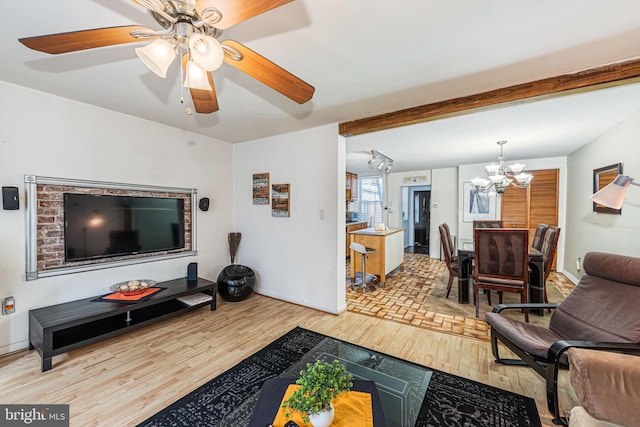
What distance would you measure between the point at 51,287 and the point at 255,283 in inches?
87.1

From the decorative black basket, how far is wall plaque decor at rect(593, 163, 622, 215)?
471 centimetres

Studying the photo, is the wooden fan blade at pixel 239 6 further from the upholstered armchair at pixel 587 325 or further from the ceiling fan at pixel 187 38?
the upholstered armchair at pixel 587 325

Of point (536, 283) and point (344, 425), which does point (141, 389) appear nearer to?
point (344, 425)

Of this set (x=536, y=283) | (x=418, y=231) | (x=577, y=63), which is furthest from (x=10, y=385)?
(x=418, y=231)

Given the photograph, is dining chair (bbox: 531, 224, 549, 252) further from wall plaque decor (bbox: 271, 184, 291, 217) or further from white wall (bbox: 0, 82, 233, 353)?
white wall (bbox: 0, 82, 233, 353)

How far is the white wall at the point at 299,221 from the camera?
3.22 meters

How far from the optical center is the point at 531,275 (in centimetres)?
323

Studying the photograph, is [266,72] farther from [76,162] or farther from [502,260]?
[502,260]

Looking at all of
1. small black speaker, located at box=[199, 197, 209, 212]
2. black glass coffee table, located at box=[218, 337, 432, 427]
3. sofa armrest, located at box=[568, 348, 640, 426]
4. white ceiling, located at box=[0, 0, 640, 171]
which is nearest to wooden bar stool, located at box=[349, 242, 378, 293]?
black glass coffee table, located at box=[218, 337, 432, 427]

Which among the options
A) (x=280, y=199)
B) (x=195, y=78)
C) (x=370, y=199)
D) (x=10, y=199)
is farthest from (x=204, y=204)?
(x=370, y=199)

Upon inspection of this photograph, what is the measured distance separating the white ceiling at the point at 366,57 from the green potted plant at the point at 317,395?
6.03ft

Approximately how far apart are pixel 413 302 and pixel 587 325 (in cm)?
182

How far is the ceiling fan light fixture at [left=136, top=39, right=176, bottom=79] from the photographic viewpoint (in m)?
1.13

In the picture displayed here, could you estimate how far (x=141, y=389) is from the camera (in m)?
1.87
